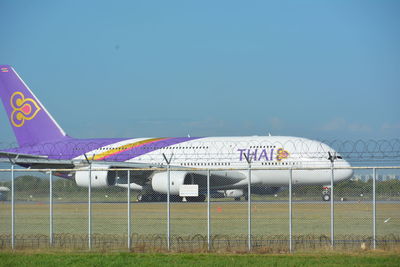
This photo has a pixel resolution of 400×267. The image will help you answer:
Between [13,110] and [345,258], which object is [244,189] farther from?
[345,258]

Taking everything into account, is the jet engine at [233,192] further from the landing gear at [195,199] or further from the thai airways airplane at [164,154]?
the landing gear at [195,199]

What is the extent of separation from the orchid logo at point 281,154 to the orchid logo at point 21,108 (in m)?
18.8

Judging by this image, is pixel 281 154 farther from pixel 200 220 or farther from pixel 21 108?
pixel 21 108

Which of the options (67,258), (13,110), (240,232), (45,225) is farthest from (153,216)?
(13,110)

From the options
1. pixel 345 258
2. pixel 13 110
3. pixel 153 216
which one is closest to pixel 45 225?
pixel 153 216

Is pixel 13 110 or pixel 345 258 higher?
pixel 13 110

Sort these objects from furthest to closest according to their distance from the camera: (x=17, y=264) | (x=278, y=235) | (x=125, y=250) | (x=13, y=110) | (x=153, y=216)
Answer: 1. (x=13, y=110)
2. (x=153, y=216)
3. (x=278, y=235)
4. (x=125, y=250)
5. (x=17, y=264)

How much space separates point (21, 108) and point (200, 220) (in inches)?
1213

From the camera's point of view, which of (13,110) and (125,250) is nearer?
(125,250)

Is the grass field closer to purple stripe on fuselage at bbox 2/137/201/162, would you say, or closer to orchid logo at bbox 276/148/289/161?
orchid logo at bbox 276/148/289/161

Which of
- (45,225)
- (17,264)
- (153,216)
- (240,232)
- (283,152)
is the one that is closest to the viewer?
(17,264)

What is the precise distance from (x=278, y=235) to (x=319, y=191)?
10.3 feet

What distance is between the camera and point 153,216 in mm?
26953

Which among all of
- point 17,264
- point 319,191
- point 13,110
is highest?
point 13,110
